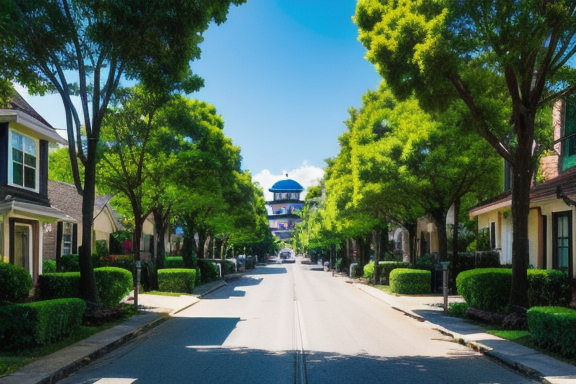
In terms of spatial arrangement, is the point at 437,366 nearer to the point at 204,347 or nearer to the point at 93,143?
the point at 204,347

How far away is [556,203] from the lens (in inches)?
819

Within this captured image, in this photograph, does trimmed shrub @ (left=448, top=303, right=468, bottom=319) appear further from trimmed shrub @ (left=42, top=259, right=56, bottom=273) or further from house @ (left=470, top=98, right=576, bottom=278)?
trimmed shrub @ (left=42, top=259, right=56, bottom=273)

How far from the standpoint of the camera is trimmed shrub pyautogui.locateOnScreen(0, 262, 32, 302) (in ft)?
55.6

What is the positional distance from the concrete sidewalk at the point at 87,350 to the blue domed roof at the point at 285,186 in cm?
16551

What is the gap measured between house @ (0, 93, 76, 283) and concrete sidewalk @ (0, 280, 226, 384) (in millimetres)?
5067

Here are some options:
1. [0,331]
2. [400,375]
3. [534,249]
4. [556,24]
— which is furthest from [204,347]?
[534,249]

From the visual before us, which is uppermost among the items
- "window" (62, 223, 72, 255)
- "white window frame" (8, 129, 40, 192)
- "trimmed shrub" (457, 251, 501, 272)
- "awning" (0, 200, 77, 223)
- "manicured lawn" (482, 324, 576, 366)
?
"white window frame" (8, 129, 40, 192)

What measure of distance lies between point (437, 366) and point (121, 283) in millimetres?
11510

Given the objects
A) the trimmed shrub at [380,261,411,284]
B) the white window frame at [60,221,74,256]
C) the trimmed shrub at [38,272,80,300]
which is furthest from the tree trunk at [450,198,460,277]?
the white window frame at [60,221,74,256]

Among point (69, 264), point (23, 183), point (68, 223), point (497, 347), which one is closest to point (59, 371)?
point (497, 347)

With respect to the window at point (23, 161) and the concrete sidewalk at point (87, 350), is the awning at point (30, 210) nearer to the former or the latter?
the window at point (23, 161)

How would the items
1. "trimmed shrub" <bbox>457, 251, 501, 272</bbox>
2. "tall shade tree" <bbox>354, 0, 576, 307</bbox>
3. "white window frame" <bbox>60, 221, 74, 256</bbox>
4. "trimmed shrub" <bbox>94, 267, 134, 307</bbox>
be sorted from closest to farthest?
1. "tall shade tree" <bbox>354, 0, 576, 307</bbox>
2. "trimmed shrub" <bbox>94, 267, 134, 307</bbox>
3. "trimmed shrub" <bbox>457, 251, 501, 272</bbox>
4. "white window frame" <bbox>60, 221, 74, 256</bbox>

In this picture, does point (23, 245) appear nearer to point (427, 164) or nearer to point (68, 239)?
point (427, 164)

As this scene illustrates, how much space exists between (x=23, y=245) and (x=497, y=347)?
18.7 meters
